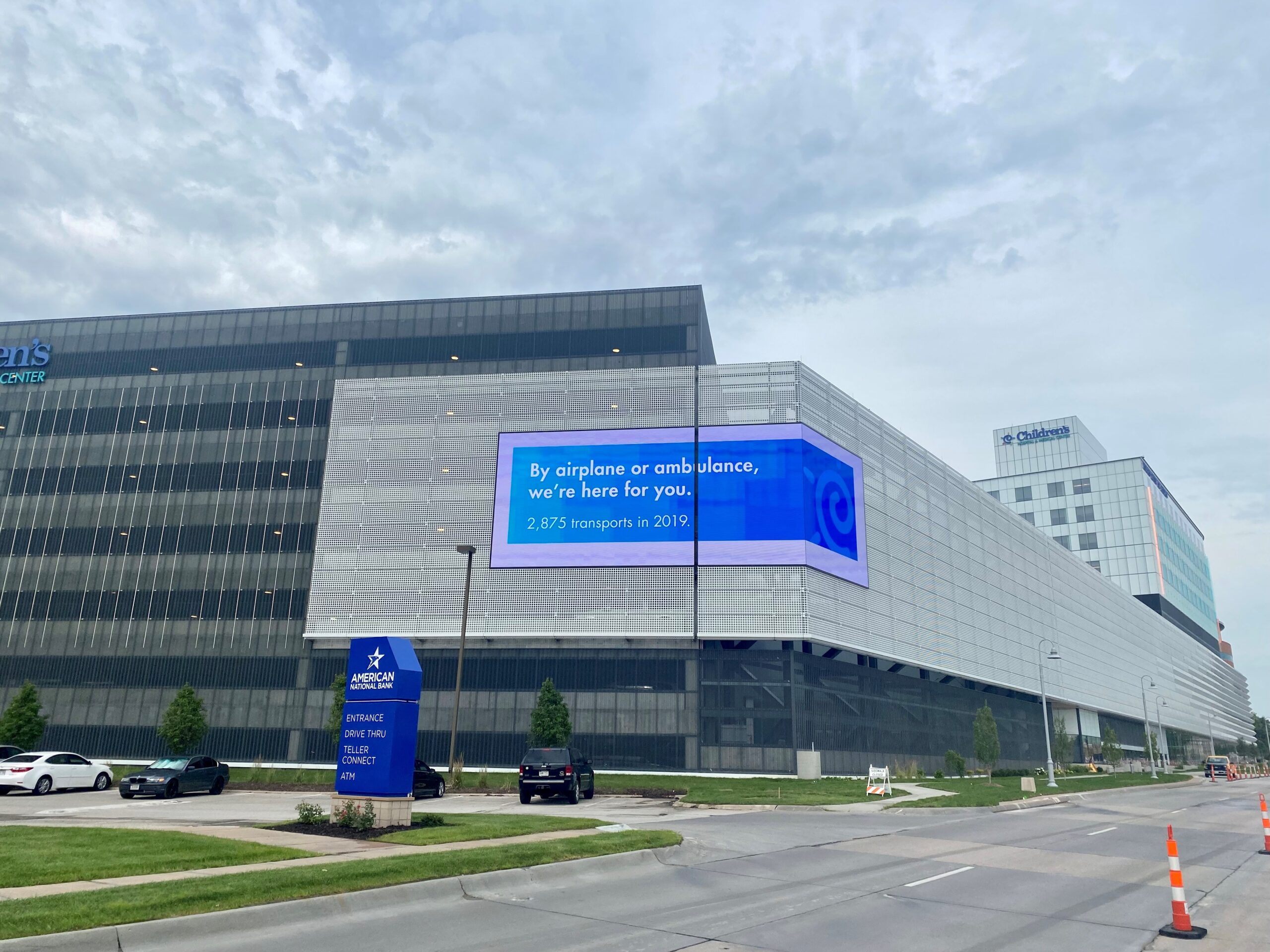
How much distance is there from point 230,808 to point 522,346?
4074 centimetres

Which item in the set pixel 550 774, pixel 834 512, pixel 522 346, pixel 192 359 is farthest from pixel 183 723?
pixel 834 512

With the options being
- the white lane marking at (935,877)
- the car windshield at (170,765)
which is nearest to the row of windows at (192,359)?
the car windshield at (170,765)

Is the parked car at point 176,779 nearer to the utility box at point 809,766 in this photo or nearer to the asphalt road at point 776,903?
the asphalt road at point 776,903

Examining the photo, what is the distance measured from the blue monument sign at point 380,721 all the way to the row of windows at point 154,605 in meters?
41.7

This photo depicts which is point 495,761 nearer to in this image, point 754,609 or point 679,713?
point 679,713

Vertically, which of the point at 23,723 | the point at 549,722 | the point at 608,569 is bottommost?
the point at 23,723

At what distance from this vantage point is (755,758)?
5312cm

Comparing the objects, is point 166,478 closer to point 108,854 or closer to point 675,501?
point 675,501

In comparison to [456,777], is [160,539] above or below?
above

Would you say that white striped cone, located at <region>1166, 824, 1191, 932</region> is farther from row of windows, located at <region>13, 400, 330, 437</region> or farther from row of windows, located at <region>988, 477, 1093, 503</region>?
row of windows, located at <region>988, 477, 1093, 503</region>

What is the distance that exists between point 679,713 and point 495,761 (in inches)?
460

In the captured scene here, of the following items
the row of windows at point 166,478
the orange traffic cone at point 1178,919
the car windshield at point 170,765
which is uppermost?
the row of windows at point 166,478

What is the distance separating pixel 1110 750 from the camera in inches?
3917

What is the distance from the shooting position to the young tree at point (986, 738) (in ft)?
191
